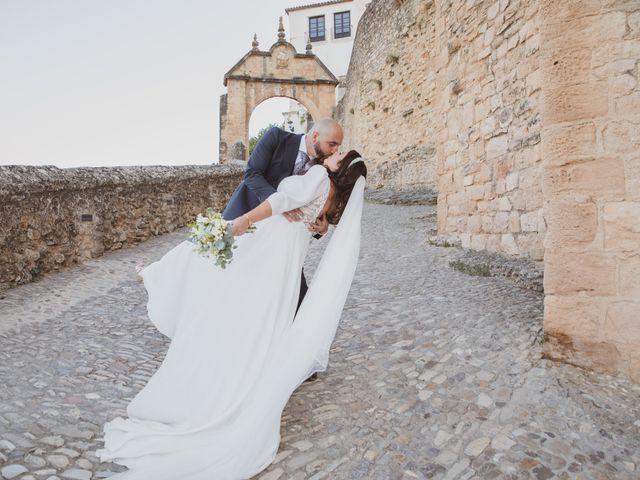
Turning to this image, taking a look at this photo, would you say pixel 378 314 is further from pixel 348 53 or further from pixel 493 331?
pixel 348 53

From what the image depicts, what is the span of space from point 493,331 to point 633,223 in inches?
46.7

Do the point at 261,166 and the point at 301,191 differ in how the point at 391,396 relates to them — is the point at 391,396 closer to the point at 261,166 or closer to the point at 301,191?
the point at 301,191

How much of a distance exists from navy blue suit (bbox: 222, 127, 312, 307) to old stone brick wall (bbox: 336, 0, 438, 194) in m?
10.4

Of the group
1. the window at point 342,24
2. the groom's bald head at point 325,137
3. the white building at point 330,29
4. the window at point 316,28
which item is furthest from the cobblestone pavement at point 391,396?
the window at point 316,28

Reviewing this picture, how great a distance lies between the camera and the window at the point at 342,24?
3781 centimetres

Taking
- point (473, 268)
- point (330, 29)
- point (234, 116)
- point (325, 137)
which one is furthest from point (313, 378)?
point (330, 29)

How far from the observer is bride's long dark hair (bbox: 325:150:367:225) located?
2.87 m

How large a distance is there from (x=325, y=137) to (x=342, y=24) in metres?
39.0

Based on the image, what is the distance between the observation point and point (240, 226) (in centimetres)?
249

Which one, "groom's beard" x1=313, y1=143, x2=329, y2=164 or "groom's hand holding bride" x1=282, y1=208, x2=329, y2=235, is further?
"groom's beard" x1=313, y1=143, x2=329, y2=164

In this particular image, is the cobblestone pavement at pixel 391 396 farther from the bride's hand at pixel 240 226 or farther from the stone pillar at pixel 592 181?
the bride's hand at pixel 240 226

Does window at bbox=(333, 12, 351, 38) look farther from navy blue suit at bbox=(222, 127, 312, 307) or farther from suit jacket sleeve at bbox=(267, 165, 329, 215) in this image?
suit jacket sleeve at bbox=(267, 165, 329, 215)

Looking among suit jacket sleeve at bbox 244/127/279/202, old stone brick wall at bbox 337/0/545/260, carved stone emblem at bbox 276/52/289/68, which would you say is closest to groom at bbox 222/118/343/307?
suit jacket sleeve at bbox 244/127/279/202

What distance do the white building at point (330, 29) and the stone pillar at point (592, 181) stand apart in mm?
35129
